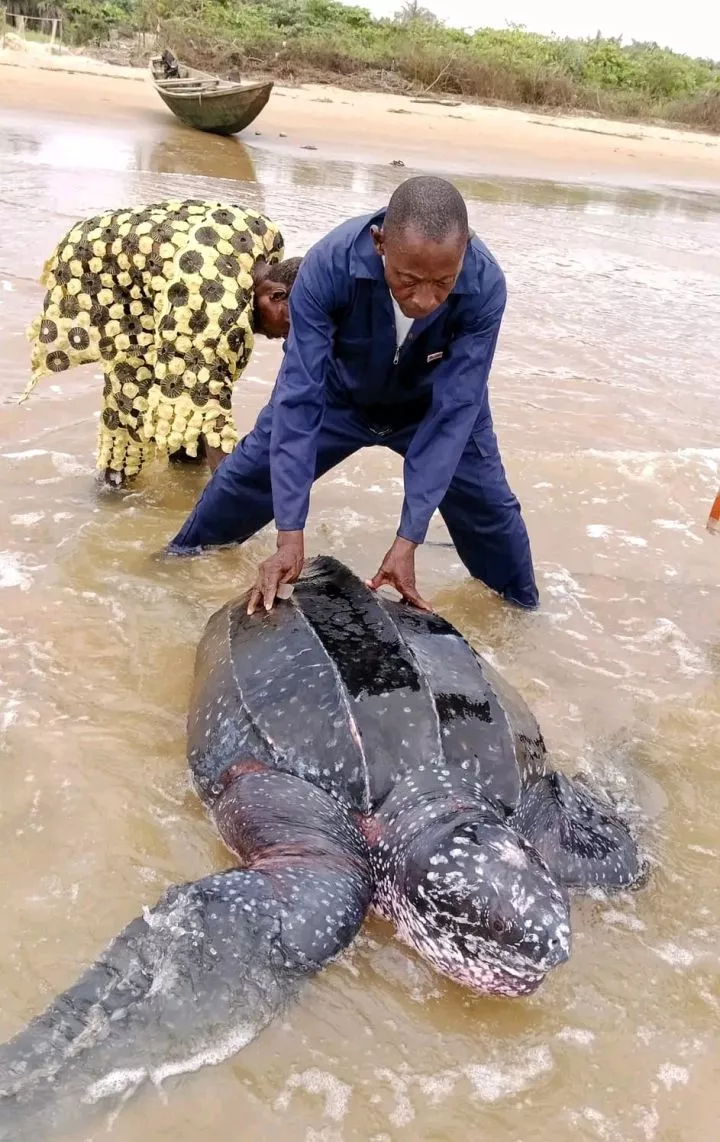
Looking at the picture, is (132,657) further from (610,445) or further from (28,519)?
(610,445)

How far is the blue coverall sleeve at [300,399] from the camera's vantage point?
2.30 meters

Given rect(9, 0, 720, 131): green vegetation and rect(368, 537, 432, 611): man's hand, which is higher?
rect(9, 0, 720, 131): green vegetation

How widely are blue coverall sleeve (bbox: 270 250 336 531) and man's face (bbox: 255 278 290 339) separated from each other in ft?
2.00

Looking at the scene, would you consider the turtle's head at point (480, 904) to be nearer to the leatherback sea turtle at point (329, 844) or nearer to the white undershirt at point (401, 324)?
the leatherback sea turtle at point (329, 844)

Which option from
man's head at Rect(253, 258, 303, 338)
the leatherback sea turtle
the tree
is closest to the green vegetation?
the tree

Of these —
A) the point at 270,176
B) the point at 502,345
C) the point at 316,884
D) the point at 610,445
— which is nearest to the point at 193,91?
the point at 270,176

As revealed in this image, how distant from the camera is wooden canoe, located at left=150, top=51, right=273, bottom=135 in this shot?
11945mm

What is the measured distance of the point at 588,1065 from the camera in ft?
5.44

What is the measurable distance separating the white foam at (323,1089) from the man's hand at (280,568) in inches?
43.5

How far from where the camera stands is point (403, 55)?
1914 cm

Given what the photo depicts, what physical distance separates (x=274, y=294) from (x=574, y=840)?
6.29 ft

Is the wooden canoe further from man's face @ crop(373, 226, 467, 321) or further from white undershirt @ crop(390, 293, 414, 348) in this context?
man's face @ crop(373, 226, 467, 321)

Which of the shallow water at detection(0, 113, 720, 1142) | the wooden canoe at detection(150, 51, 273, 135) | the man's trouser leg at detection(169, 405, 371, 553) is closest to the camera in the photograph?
the shallow water at detection(0, 113, 720, 1142)

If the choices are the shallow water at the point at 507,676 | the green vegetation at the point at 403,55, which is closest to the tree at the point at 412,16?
the green vegetation at the point at 403,55
